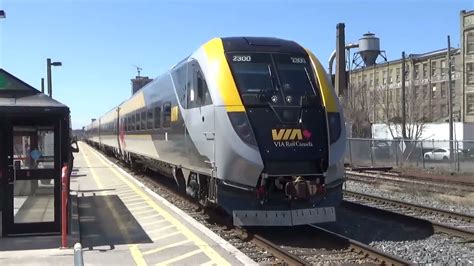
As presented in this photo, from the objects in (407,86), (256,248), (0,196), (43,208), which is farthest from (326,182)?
(407,86)

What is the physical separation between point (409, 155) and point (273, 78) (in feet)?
70.0

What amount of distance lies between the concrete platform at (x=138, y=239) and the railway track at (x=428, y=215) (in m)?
4.07

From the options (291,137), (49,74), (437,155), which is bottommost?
(437,155)

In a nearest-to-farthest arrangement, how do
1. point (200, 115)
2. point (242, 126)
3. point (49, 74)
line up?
point (242, 126)
point (200, 115)
point (49, 74)

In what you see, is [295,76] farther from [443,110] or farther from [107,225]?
[443,110]

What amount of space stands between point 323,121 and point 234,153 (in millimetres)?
1648

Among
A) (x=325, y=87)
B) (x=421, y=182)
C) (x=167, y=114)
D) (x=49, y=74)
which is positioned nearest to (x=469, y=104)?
(x=421, y=182)

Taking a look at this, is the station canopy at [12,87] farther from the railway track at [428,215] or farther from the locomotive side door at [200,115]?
the railway track at [428,215]

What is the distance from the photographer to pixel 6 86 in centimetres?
953

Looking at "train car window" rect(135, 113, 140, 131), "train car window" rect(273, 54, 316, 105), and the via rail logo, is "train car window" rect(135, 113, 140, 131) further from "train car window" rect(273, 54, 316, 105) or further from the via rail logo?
the via rail logo

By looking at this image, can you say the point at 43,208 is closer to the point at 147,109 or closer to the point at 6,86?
the point at 6,86

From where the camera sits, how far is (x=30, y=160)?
945 cm

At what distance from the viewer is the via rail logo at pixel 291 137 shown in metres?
9.20

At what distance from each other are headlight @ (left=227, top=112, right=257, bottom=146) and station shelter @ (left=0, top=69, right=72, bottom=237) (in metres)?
2.69
